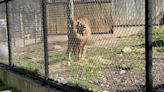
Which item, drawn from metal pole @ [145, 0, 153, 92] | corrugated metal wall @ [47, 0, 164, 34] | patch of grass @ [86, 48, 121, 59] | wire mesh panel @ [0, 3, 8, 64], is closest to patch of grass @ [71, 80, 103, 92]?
patch of grass @ [86, 48, 121, 59]

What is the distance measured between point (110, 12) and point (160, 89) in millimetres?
1517

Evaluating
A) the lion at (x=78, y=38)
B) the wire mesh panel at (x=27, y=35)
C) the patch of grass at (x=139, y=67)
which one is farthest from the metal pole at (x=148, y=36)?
the wire mesh panel at (x=27, y=35)

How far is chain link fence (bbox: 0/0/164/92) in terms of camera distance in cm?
546

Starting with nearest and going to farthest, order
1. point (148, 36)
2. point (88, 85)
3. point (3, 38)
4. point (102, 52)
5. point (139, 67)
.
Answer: point (148, 36), point (88, 85), point (102, 52), point (139, 67), point (3, 38)

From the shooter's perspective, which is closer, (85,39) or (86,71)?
(86,71)

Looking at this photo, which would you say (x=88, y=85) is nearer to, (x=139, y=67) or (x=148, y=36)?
(x=139, y=67)

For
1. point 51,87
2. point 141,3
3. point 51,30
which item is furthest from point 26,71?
point 141,3

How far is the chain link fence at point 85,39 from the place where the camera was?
5457mm

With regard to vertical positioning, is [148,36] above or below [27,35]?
above

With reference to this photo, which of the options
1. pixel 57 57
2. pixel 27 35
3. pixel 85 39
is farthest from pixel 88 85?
pixel 27 35

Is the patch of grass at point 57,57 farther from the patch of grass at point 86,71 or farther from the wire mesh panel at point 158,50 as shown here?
the wire mesh panel at point 158,50

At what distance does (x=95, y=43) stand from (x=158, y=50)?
4.32 m

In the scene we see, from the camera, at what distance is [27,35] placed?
8.81m

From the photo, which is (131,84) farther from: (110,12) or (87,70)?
(110,12)
